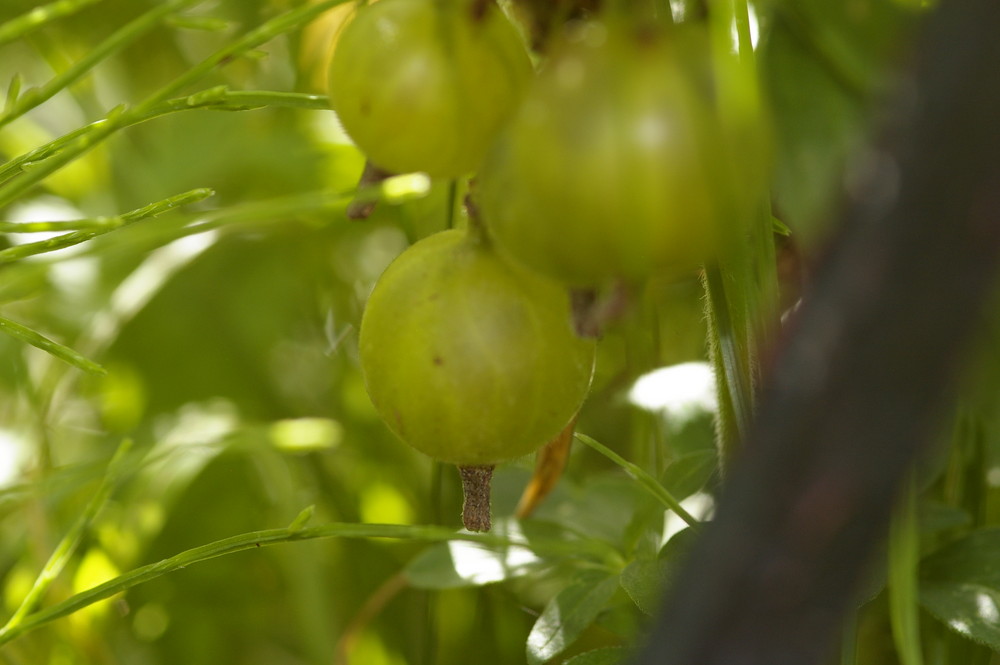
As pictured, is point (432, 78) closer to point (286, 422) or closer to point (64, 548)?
point (64, 548)

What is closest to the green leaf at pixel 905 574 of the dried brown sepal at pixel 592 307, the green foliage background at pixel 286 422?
the green foliage background at pixel 286 422

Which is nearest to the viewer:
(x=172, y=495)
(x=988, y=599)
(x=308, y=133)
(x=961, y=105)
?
(x=961, y=105)

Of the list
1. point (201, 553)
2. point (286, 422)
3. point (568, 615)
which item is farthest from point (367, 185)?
point (286, 422)

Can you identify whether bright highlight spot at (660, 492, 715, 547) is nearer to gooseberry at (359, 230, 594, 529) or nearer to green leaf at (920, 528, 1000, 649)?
green leaf at (920, 528, 1000, 649)

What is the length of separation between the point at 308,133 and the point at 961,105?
106cm

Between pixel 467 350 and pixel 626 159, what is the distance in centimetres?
11

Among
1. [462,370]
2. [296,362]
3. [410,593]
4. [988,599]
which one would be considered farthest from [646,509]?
[296,362]

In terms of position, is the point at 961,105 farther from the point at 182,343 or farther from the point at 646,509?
the point at 182,343

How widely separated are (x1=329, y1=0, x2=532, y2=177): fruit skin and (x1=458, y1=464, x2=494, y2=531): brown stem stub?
4.7 inches

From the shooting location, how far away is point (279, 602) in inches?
41.8

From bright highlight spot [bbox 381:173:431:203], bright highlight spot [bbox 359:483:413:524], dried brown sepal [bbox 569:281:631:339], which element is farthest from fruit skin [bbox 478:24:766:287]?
bright highlight spot [bbox 359:483:413:524]

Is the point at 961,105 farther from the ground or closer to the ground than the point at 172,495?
closer to the ground

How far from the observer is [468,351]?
14.3 inches

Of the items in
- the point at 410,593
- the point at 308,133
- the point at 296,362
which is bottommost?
the point at 410,593
